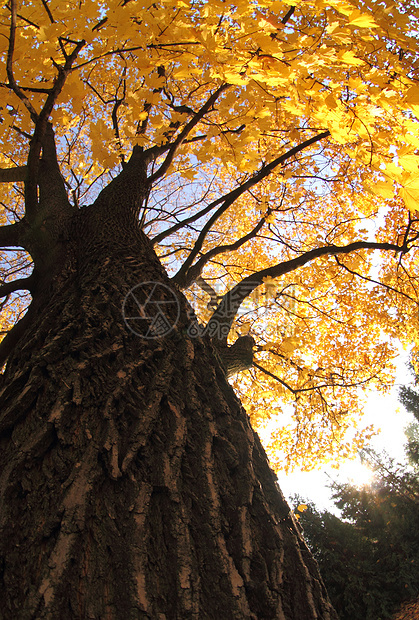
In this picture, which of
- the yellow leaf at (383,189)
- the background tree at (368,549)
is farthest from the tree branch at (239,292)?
the background tree at (368,549)

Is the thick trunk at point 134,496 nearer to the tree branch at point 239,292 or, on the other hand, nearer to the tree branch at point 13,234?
the tree branch at point 239,292

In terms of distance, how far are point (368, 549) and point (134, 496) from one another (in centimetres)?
1376

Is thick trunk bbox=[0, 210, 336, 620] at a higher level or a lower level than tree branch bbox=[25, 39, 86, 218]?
lower

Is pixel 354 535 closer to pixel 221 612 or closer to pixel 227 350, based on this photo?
pixel 227 350

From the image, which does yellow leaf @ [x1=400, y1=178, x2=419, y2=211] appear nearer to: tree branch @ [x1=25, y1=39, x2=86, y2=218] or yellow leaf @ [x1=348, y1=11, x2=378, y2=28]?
yellow leaf @ [x1=348, y1=11, x2=378, y2=28]

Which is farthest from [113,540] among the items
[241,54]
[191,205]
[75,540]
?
[191,205]

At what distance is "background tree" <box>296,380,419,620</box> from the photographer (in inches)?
372

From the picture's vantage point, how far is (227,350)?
3.06 metres

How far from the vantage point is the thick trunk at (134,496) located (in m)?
0.80

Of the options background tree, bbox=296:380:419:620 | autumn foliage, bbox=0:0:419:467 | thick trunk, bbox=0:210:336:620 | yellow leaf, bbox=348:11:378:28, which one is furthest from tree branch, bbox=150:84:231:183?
background tree, bbox=296:380:419:620
